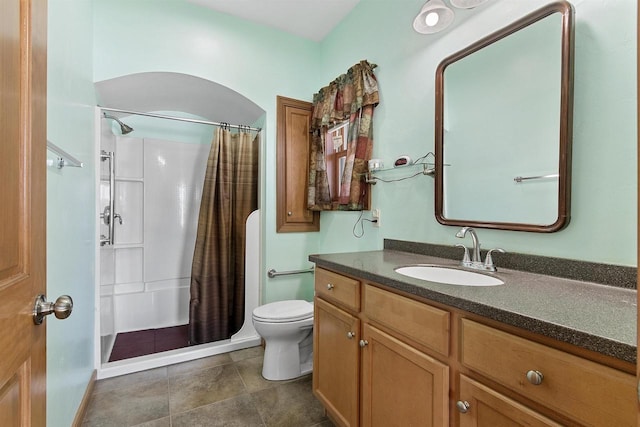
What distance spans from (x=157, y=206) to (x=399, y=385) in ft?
9.58

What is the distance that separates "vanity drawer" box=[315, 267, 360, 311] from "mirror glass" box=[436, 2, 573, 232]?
646mm

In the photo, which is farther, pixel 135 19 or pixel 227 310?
pixel 227 310

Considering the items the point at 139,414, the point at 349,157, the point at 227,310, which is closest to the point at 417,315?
the point at 349,157

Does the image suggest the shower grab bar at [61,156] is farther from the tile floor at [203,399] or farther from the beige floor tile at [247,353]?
the beige floor tile at [247,353]

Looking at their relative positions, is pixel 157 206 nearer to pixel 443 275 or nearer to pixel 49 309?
pixel 49 309

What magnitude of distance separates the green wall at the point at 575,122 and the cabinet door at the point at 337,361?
677 millimetres

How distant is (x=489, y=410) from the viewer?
2.57 ft

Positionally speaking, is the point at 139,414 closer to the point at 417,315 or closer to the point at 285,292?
the point at 285,292

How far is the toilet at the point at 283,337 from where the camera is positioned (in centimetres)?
193

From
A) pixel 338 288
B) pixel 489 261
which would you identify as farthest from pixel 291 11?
pixel 489 261

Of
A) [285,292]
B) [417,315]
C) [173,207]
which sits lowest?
[285,292]

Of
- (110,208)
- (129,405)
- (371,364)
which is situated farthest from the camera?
(110,208)

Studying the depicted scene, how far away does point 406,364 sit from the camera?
105cm

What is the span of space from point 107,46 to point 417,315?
8.54ft
